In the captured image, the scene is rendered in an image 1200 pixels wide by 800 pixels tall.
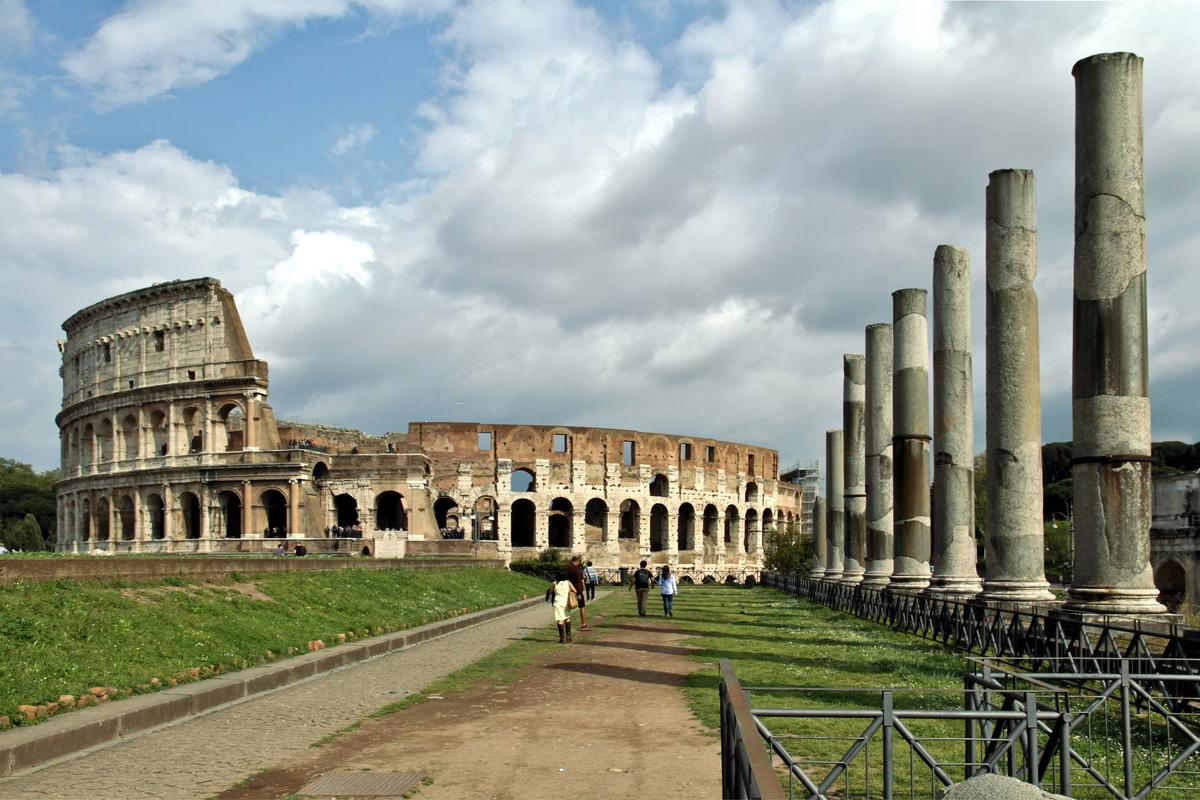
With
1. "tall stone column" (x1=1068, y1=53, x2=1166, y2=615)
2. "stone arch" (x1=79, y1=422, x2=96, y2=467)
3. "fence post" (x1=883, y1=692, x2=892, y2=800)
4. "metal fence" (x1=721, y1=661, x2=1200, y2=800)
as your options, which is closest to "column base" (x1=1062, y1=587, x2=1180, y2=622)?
"tall stone column" (x1=1068, y1=53, x2=1166, y2=615)

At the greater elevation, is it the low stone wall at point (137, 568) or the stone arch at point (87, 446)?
the stone arch at point (87, 446)

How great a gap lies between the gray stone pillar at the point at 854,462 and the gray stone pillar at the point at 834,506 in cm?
507

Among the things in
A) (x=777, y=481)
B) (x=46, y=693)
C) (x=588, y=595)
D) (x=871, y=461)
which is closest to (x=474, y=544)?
(x=588, y=595)

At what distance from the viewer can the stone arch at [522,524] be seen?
64.7 m

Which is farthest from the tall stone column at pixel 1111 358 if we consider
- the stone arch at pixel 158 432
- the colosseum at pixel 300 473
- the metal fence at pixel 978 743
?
the stone arch at pixel 158 432

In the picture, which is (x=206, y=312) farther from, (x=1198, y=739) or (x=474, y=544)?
(x=1198, y=739)

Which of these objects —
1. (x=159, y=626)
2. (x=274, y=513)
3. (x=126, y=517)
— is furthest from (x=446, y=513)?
(x=159, y=626)

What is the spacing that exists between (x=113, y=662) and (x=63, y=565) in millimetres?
3090

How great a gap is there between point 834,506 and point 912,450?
15730 mm

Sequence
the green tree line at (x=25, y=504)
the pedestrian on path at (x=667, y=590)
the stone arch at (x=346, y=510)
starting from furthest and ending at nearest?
the green tree line at (x=25, y=504) < the stone arch at (x=346, y=510) < the pedestrian on path at (x=667, y=590)

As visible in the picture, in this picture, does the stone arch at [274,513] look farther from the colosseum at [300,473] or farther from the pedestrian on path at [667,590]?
the pedestrian on path at [667,590]

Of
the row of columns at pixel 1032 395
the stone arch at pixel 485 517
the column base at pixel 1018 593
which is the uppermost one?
the row of columns at pixel 1032 395

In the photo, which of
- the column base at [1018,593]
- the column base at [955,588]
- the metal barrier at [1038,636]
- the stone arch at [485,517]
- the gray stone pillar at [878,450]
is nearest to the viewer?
the metal barrier at [1038,636]

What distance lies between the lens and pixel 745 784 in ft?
12.1
